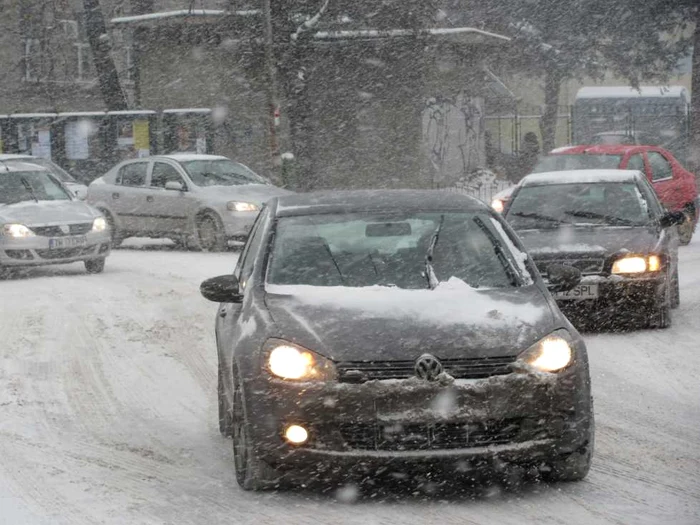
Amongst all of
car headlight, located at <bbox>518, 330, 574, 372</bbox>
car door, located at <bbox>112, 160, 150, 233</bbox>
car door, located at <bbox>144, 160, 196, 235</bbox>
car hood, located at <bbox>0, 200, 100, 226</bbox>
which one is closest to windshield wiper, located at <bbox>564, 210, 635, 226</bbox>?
car headlight, located at <bbox>518, 330, 574, 372</bbox>

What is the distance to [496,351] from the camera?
Answer: 6.15 m

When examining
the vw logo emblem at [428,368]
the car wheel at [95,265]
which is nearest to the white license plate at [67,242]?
the car wheel at [95,265]

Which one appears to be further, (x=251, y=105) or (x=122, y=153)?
(x=251, y=105)

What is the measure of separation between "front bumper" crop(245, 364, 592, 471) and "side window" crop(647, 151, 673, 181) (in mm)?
15325

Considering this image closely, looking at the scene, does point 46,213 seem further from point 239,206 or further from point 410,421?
point 410,421

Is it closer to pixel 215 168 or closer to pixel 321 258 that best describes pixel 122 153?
pixel 215 168

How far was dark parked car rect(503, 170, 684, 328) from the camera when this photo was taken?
38.4ft

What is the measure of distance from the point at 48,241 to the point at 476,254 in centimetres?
1097

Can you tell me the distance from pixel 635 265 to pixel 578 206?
1.26 metres

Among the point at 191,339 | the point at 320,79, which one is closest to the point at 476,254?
the point at 191,339

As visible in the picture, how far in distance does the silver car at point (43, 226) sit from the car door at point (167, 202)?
3110 millimetres

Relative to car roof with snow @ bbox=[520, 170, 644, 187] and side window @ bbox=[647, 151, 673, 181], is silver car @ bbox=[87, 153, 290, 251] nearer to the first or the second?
side window @ bbox=[647, 151, 673, 181]

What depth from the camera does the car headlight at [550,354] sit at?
6.20 m

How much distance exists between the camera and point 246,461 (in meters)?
6.32
